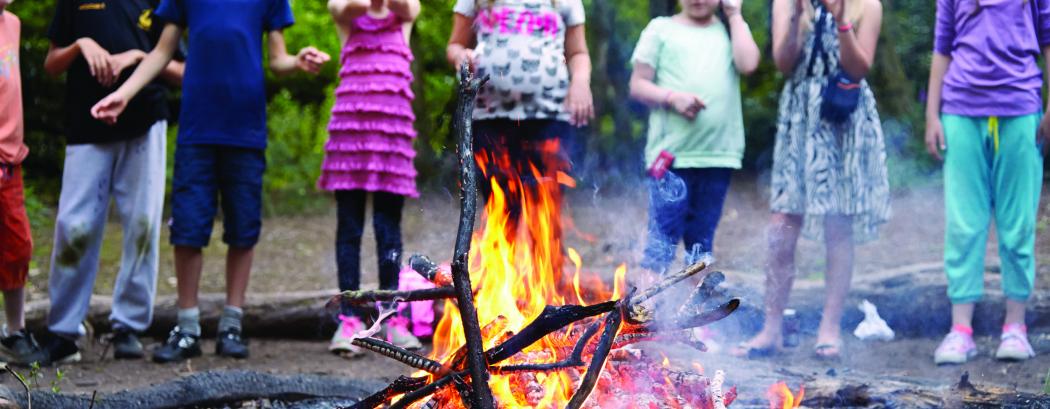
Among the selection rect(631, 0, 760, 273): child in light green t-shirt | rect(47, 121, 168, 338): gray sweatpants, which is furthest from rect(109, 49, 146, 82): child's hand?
rect(631, 0, 760, 273): child in light green t-shirt

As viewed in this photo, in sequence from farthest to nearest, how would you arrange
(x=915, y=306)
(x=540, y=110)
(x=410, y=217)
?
(x=410, y=217) < (x=915, y=306) < (x=540, y=110)

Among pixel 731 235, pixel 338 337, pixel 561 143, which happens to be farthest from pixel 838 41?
pixel 731 235

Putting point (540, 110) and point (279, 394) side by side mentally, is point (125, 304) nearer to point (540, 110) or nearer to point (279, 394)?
point (279, 394)

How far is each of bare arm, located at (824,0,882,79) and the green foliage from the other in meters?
6.25

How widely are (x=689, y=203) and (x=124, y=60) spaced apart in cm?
278

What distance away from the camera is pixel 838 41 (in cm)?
500

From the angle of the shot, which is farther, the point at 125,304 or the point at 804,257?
the point at 804,257

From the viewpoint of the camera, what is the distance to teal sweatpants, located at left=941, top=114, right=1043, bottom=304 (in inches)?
197

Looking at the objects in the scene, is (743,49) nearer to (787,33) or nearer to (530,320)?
(787,33)

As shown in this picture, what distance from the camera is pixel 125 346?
17.3 ft

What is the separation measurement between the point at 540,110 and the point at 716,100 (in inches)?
34.1

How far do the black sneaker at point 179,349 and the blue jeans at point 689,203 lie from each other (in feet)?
7.49

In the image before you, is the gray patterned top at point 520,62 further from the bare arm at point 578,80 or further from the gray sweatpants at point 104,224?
the gray sweatpants at point 104,224

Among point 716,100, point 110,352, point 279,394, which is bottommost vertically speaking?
point 110,352
